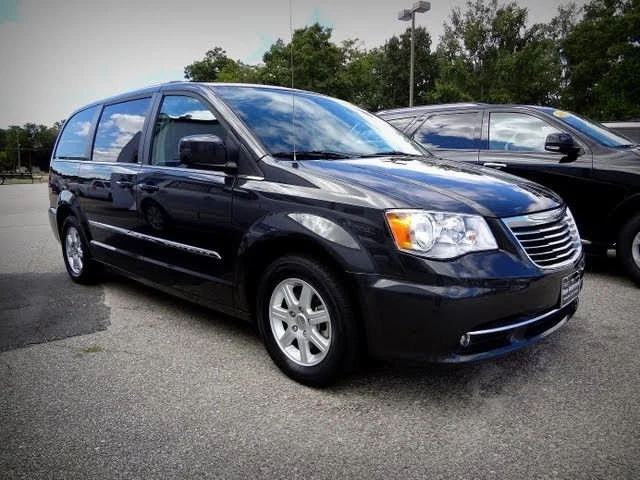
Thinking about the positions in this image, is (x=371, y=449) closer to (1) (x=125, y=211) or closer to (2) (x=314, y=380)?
(2) (x=314, y=380)

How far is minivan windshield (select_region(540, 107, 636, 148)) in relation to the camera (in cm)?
501

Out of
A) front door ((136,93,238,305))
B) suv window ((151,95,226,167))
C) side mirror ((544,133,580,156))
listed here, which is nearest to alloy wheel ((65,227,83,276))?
front door ((136,93,238,305))

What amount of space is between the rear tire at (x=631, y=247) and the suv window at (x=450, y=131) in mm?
1810

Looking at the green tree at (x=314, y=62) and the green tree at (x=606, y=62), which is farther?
the green tree at (x=314, y=62)

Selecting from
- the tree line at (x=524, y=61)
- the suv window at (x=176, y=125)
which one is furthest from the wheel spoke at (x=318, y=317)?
the tree line at (x=524, y=61)

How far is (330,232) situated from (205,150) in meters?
0.95

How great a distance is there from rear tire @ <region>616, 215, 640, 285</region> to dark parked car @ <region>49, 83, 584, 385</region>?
199 centimetres

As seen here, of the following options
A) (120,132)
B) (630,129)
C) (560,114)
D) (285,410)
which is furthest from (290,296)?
(630,129)

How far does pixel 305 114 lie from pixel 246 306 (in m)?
1.40

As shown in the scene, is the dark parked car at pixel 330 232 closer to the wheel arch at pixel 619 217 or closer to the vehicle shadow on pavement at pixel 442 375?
the vehicle shadow on pavement at pixel 442 375

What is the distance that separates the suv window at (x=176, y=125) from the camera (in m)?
3.27

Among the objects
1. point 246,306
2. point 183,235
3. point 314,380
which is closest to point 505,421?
point 314,380

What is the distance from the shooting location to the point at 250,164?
9.60 ft

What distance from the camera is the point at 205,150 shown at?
2.86 meters
